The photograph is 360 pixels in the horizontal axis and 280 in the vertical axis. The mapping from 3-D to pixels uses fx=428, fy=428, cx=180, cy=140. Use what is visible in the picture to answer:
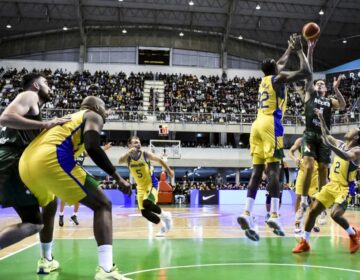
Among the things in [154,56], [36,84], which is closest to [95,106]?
[36,84]

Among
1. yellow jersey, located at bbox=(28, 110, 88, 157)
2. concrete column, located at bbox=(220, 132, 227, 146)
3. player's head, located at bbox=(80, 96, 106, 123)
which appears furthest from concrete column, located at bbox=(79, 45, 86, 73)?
yellow jersey, located at bbox=(28, 110, 88, 157)

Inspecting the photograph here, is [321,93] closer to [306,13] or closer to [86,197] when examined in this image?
[86,197]

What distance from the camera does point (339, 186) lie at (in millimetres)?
6281

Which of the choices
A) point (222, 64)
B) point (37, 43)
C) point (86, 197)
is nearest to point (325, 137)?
point (86, 197)

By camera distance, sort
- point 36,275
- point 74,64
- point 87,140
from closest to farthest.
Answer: point 87,140 < point 36,275 < point 74,64

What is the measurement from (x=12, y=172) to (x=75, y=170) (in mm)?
812

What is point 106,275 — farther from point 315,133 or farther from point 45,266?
point 315,133

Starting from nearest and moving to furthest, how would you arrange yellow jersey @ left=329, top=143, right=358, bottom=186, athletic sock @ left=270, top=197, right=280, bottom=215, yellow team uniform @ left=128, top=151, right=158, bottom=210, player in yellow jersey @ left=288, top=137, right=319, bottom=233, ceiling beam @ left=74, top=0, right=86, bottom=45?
athletic sock @ left=270, top=197, right=280, bottom=215 → yellow jersey @ left=329, top=143, right=358, bottom=186 → player in yellow jersey @ left=288, top=137, right=319, bottom=233 → yellow team uniform @ left=128, top=151, right=158, bottom=210 → ceiling beam @ left=74, top=0, right=86, bottom=45

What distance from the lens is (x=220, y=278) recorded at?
14.5 feet

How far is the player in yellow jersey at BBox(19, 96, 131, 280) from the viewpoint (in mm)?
3832

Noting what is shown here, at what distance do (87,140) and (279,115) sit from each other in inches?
124

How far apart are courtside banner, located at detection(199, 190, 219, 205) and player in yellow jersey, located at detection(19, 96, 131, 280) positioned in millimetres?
19979

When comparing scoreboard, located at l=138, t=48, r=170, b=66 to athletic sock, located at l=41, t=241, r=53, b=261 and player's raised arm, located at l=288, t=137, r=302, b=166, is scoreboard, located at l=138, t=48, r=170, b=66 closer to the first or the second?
player's raised arm, located at l=288, t=137, r=302, b=166

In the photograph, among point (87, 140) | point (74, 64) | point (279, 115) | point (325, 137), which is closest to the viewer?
point (87, 140)
